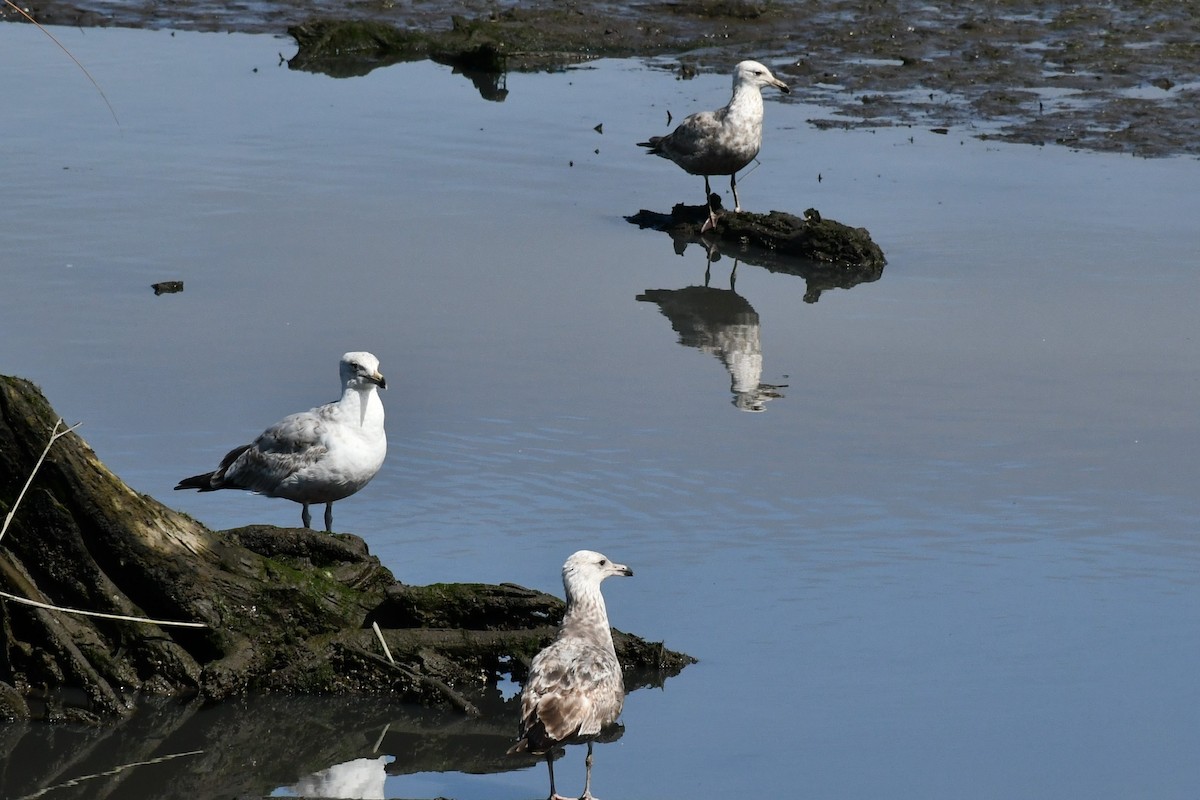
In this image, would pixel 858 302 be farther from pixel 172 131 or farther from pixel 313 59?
pixel 313 59

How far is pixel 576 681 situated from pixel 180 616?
1903mm

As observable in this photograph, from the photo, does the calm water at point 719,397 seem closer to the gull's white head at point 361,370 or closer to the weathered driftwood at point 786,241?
the weathered driftwood at point 786,241

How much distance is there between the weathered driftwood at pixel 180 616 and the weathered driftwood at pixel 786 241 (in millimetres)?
7094

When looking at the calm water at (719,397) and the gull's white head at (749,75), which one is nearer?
the calm water at (719,397)

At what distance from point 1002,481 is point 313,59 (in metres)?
16.4

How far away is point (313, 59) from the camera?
965 inches

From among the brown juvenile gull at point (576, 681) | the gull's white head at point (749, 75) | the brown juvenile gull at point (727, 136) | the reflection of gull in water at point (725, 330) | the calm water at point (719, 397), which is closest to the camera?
the brown juvenile gull at point (576, 681)

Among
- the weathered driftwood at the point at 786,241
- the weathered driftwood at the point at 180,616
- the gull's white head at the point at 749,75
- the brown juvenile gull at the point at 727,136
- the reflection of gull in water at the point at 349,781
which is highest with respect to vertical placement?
the gull's white head at the point at 749,75

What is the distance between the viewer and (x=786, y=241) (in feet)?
51.7

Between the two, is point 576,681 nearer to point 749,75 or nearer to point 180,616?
point 180,616

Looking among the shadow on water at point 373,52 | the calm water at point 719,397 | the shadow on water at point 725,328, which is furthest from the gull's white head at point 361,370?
the shadow on water at point 373,52

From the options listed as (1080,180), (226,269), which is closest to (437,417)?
(226,269)

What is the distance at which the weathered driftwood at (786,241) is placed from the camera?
14.9 meters

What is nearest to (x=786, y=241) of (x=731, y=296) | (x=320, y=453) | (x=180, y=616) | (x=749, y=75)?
(x=731, y=296)
